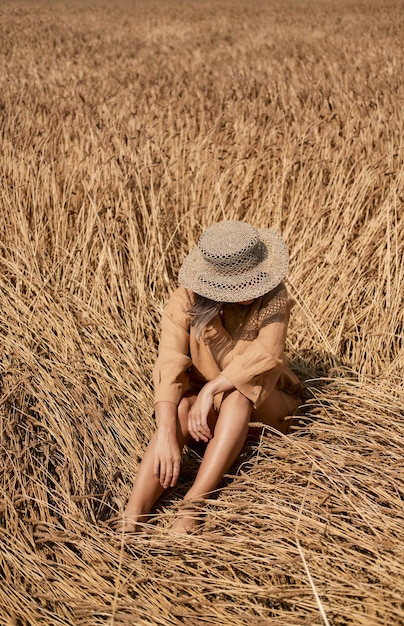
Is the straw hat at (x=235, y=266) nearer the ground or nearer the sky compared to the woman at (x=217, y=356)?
nearer the sky

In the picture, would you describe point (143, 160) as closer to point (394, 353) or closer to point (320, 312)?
point (320, 312)

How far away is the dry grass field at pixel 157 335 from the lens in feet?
5.61

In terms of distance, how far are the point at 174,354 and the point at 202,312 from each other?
0.51 ft

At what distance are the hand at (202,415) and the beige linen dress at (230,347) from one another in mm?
49

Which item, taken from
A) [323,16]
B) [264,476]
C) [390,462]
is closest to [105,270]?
[264,476]

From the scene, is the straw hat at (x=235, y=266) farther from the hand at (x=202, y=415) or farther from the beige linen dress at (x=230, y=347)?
the hand at (x=202, y=415)

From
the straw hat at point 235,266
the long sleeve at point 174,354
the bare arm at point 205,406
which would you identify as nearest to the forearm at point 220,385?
the bare arm at point 205,406

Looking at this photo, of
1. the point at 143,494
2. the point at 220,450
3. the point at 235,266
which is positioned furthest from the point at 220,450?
the point at 235,266

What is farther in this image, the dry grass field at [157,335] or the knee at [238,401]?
the knee at [238,401]

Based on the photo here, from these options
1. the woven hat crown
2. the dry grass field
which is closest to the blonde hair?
the woven hat crown

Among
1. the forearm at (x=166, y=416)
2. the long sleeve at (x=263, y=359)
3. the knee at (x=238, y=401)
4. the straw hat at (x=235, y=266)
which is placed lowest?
the forearm at (x=166, y=416)

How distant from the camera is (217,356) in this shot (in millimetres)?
2125

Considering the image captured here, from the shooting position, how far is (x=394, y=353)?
8.61 ft

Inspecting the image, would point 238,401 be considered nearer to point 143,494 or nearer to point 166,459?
point 166,459
